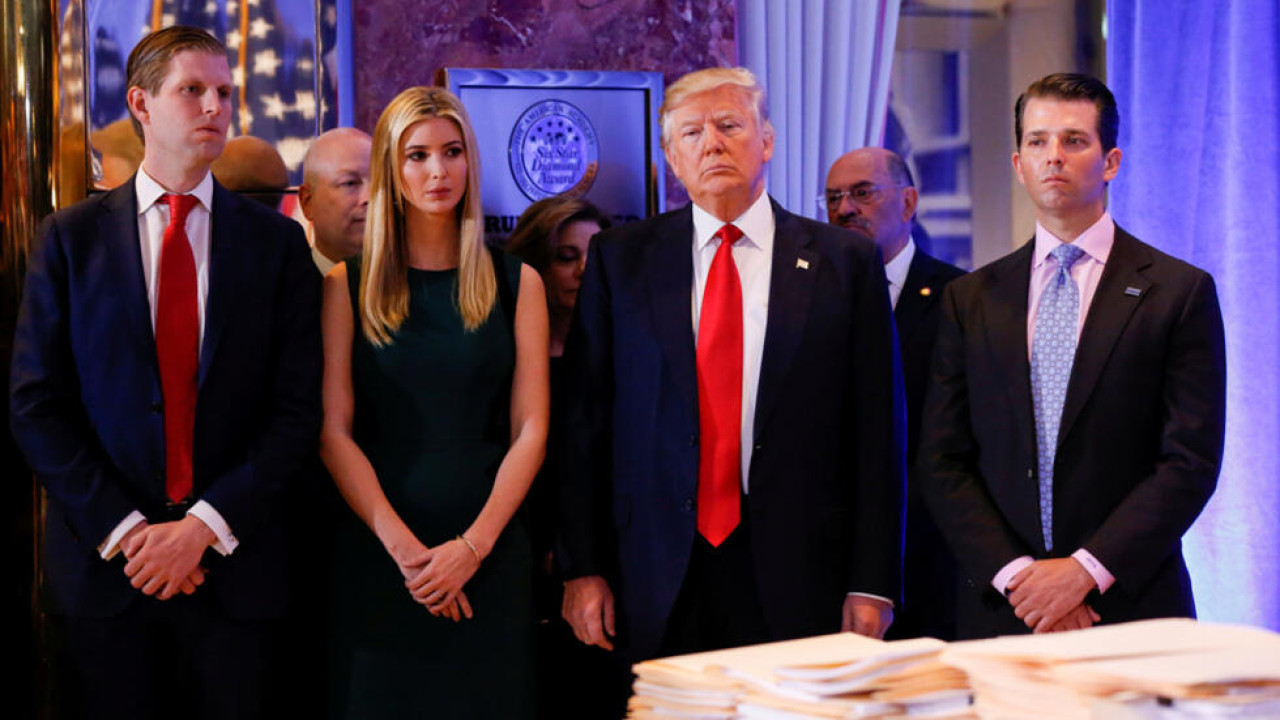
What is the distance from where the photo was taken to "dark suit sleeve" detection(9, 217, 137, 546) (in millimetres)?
2561

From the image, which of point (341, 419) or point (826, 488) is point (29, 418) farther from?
point (826, 488)

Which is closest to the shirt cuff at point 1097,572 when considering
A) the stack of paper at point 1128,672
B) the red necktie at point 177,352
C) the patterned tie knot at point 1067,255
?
the patterned tie knot at point 1067,255

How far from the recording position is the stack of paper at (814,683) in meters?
1.36

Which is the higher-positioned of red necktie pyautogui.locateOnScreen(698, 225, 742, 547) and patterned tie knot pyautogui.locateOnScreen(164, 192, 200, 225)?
patterned tie knot pyautogui.locateOnScreen(164, 192, 200, 225)

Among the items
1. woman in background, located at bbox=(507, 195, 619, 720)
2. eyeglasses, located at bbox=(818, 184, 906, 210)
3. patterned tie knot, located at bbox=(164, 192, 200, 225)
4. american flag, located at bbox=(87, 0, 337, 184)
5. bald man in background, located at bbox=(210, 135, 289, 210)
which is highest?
american flag, located at bbox=(87, 0, 337, 184)

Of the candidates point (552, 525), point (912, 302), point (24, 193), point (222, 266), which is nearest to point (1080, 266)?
point (912, 302)

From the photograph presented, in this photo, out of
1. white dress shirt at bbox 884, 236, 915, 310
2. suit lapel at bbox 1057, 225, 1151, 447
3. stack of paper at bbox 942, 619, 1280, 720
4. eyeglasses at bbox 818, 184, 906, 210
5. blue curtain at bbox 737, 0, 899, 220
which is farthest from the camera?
blue curtain at bbox 737, 0, 899, 220

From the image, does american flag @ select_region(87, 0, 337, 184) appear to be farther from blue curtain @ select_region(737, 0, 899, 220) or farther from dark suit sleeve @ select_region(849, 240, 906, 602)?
dark suit sleeve @ select_region(849, 240, 906, 602)

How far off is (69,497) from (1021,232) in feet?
11.0

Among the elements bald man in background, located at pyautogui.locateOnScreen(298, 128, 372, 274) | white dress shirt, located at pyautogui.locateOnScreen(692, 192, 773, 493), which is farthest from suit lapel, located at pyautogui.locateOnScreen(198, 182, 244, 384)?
white dress shirt, located at pyautogui.locateOnScreen(692, 192, 773, 493)

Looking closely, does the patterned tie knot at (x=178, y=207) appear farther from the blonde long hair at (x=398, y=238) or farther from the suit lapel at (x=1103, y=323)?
the suit lapel at (x=1103, y=323)

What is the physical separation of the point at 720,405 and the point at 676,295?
247mm

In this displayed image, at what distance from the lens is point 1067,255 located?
9.04ft

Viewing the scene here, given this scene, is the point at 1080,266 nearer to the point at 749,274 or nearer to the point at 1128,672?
the point at 749,274
